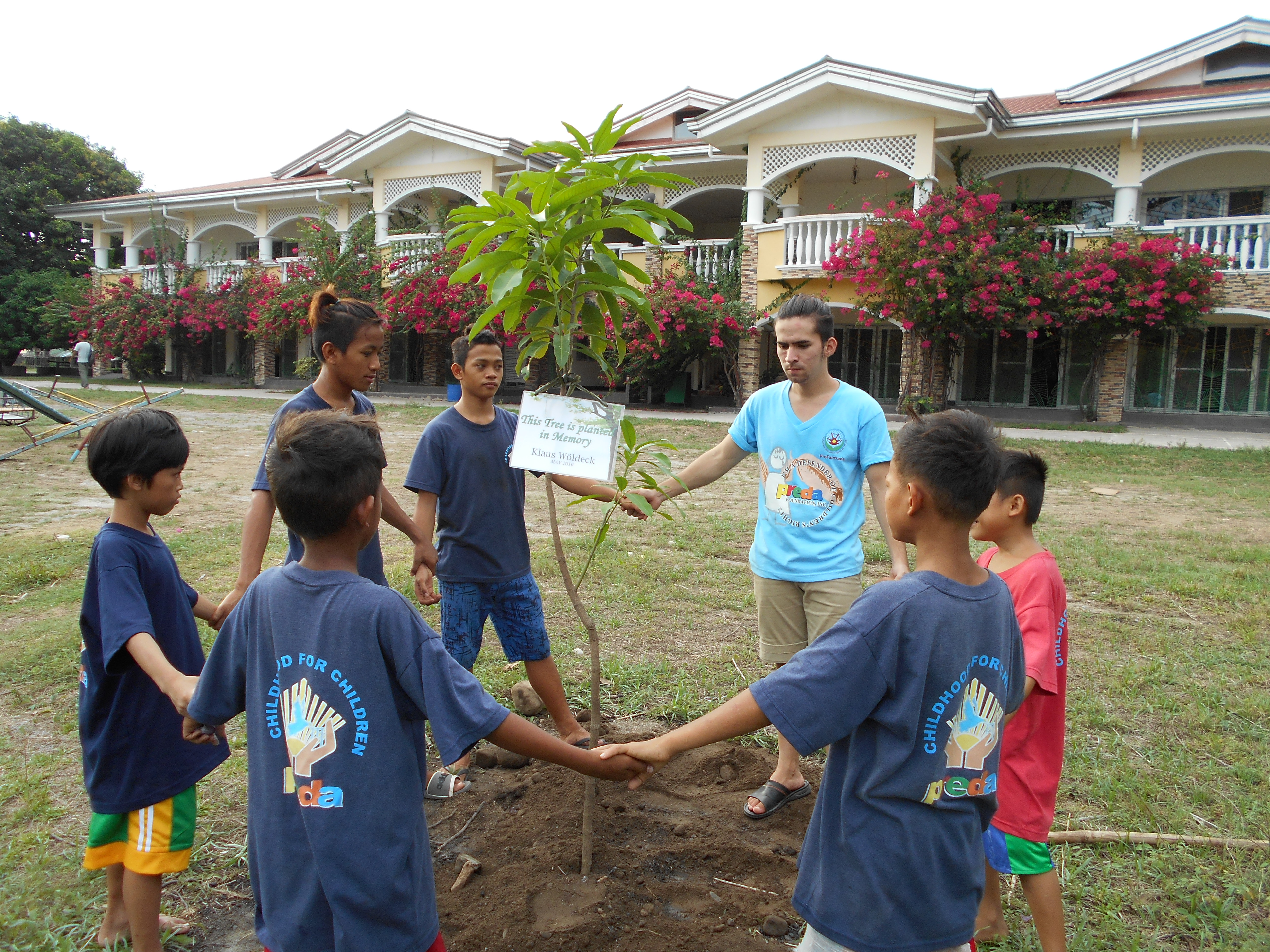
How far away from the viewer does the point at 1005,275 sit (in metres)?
14.2

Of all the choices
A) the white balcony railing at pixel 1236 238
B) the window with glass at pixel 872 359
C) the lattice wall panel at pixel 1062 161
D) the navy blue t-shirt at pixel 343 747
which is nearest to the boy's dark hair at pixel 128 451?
the navy blue t-shirt at pixel 343 747

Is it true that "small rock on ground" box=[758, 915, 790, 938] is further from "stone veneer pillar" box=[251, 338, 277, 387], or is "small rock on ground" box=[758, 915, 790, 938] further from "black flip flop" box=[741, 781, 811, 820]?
"stone veneer pillar" box=[251, 338, 277, 387]

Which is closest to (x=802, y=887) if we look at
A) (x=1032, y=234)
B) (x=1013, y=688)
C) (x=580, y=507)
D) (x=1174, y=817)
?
(x=1013, y=688)

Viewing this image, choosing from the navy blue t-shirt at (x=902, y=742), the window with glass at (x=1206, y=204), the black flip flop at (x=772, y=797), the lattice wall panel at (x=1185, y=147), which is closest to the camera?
the navy blue t-shirt at (x=902, y=742)

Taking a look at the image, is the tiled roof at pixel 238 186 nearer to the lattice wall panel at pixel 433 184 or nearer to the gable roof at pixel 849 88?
the lattice wall panel at pixel 433 184

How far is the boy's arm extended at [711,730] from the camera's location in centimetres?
169

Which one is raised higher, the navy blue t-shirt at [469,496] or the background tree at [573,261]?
the background tree at [573,261]

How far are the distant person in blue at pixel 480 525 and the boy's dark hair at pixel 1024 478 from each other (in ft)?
5.16

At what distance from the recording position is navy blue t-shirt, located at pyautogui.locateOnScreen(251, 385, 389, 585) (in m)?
2.67

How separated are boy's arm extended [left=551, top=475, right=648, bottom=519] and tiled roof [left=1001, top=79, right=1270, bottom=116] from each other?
15.9 m

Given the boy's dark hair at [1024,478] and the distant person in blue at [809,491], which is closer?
the boy's dark hair at [1024,478]

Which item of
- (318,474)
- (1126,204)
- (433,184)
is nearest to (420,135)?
(433,184)

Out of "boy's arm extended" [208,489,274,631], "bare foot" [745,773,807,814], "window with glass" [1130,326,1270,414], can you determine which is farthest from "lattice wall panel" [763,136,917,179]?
"boy's arm extended" [208,489,274,631]

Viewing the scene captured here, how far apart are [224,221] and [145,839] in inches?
1121
